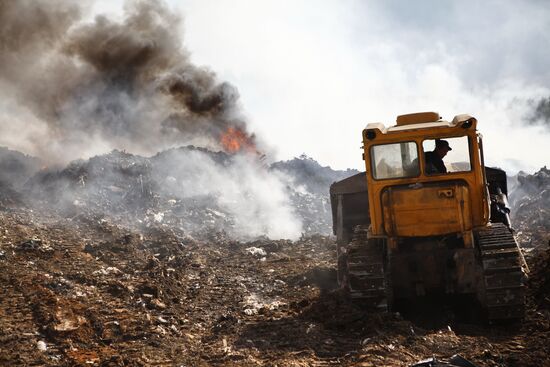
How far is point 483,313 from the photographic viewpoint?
6105 mm

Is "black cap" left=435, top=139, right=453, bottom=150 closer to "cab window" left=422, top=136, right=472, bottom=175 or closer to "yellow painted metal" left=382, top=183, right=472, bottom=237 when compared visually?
"cab window" left=422, top=136, right=472, bottom=175

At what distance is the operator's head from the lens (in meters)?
6.61

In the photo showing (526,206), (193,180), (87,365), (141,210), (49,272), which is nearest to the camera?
(87,365)

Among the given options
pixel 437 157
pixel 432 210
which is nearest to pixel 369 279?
pixel 432 210

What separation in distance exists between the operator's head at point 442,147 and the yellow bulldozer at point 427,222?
13 millimetres

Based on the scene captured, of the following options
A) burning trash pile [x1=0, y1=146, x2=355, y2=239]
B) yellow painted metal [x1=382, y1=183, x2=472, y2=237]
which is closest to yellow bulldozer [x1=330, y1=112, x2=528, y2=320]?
yellow painted metal [x1=382, y1=183, x2=472, y2=237]

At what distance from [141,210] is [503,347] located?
56.1 ft

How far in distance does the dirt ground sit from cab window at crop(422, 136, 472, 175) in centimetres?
205

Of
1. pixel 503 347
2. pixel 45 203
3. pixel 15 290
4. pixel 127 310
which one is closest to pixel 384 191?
pixel 503 347

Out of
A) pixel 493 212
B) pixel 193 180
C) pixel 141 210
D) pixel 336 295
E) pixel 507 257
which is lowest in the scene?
pixel 336 295

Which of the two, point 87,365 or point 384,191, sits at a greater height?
point 384,191

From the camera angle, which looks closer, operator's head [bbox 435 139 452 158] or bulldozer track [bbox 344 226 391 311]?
bulldozer track [bbox 344 226 391 311]

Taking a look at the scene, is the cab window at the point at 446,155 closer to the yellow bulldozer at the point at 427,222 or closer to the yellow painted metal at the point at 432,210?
the yellow bulldozer at the point at 427,222

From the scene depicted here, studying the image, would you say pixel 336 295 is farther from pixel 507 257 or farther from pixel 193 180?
pixel 193 180
